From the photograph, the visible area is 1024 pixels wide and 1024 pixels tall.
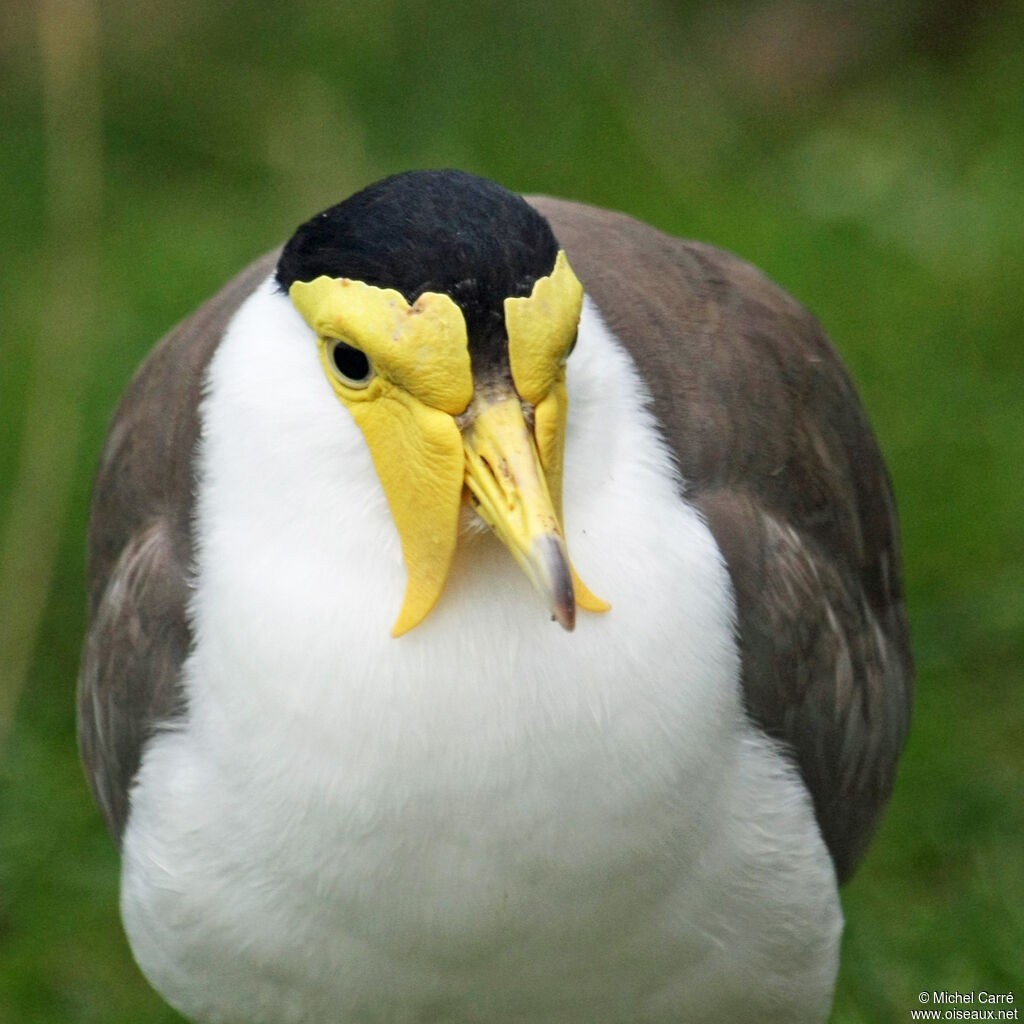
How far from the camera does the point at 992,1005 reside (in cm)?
466

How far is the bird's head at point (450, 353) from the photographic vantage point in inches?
124

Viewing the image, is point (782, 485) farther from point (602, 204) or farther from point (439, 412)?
point (602, 204)

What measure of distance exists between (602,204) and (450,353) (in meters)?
4.22

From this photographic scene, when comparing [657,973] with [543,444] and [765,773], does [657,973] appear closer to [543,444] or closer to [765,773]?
[765,773]

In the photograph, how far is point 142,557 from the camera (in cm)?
390

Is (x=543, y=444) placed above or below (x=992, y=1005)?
above

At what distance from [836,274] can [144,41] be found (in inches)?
130

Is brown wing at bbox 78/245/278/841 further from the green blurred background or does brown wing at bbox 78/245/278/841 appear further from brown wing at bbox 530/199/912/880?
the green blurred background

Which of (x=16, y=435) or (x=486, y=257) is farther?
(x=16, y=435)

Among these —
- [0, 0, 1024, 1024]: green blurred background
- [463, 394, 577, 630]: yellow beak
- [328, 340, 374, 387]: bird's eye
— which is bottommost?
[0, 0, 1024, 1024]: green blurred background

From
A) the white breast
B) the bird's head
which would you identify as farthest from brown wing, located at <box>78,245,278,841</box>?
the bird's head

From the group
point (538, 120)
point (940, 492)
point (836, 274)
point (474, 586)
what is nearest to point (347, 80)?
point (538, 120)

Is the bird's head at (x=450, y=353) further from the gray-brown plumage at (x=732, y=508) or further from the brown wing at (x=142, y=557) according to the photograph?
the brown wing at (x=142, y=557)

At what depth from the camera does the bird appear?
3230mm
